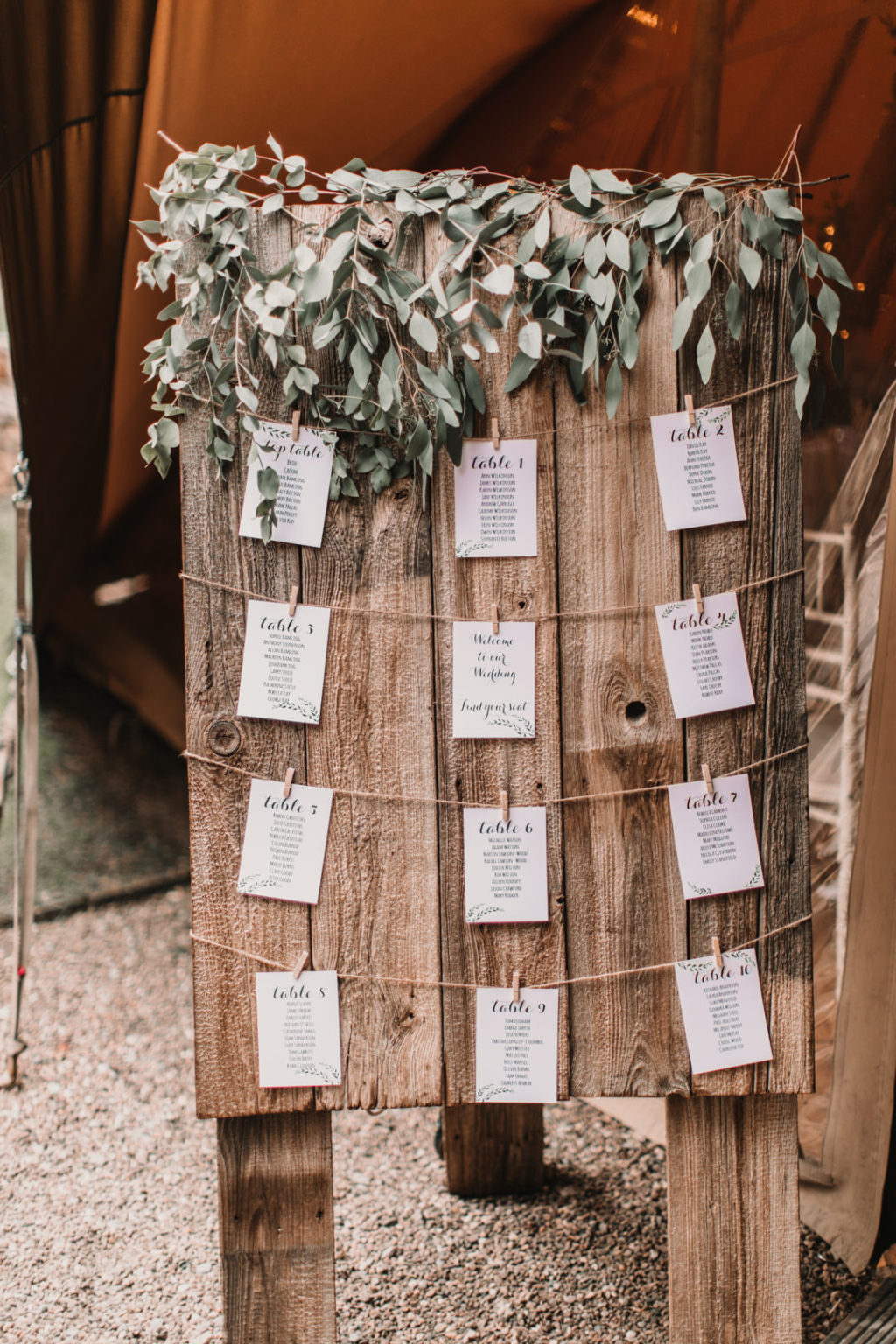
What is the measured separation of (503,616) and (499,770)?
0.19 meters

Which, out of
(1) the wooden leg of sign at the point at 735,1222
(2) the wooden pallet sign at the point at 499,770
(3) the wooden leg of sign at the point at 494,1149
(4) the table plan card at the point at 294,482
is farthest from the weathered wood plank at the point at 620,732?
(3) the wooden leg of sign at the point at 494,1149

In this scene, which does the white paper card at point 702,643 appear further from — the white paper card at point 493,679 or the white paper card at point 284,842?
the white paper card at point 284,842

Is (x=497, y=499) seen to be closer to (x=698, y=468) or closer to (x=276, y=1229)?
(x=698, y=468)

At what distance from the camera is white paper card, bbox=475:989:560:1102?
1.20m

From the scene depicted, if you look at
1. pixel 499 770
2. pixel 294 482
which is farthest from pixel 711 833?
pixel 294 482

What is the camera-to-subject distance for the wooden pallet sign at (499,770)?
117 cm

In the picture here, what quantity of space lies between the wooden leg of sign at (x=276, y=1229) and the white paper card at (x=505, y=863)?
0.35m

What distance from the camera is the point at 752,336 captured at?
45.6 inches

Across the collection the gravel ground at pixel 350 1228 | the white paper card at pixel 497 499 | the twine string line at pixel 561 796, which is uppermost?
the white paper card at pixel 497 499

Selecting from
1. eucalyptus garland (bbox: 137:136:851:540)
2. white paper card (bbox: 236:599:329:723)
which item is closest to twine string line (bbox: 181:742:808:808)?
white paper card (bbox: 236:599:329:723)

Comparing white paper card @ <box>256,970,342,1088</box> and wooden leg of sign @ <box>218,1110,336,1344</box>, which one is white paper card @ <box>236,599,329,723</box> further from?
wooden leg of sign @ <box>218,1110,336,1344</box>

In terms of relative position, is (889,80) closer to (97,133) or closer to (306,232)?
(306,232)

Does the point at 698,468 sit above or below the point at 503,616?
above

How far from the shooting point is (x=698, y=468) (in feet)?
3.81
